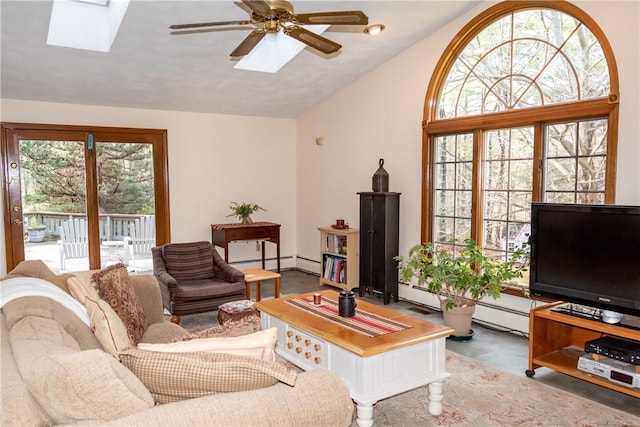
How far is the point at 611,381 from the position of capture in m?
2.81

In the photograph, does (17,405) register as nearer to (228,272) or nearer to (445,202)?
(228,272)

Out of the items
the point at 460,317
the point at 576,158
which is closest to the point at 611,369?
the point at 460,317

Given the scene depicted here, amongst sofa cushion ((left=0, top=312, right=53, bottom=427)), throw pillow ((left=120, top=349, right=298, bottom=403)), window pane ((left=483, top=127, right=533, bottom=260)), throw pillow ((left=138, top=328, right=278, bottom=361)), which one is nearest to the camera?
sofa cushion ((left=0, top=312, right=53, bottom=427))

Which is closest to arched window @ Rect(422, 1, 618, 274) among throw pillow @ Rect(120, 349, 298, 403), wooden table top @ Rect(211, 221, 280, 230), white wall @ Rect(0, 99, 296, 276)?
wooden table top @ Rect(211, 221, 280, 230)

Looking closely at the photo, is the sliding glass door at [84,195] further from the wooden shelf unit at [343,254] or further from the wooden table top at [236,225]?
the wooden shelf unit at [343,254]

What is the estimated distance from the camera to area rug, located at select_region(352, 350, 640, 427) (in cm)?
263

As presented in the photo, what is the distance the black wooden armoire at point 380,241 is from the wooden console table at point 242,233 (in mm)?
1567

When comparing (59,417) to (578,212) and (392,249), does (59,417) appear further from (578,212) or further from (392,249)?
(392,249)

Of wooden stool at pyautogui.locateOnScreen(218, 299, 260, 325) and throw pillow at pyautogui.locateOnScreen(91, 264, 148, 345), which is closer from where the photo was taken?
throw pillow at pyautogui.locateOnScreen(91, 264, 148, 345)

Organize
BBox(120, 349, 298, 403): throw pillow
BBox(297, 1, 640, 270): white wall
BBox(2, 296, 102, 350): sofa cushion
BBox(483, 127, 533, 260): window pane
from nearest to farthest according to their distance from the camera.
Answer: BBox(120, 349, 298, 403): throw pillow → BBox(2, 296, 102, 350): sofa cushion → BBox(297, 1, 640, 270): white wall → BBox(483, 127, 533, 260): window pane

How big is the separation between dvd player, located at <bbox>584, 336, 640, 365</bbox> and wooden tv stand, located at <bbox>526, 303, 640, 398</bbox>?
82mm

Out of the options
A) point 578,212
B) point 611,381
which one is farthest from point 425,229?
point 611,381

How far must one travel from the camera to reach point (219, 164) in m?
6.51

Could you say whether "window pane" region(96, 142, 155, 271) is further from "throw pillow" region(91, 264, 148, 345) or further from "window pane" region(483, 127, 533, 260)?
"window pane" region(483, 127, 533, 260)
